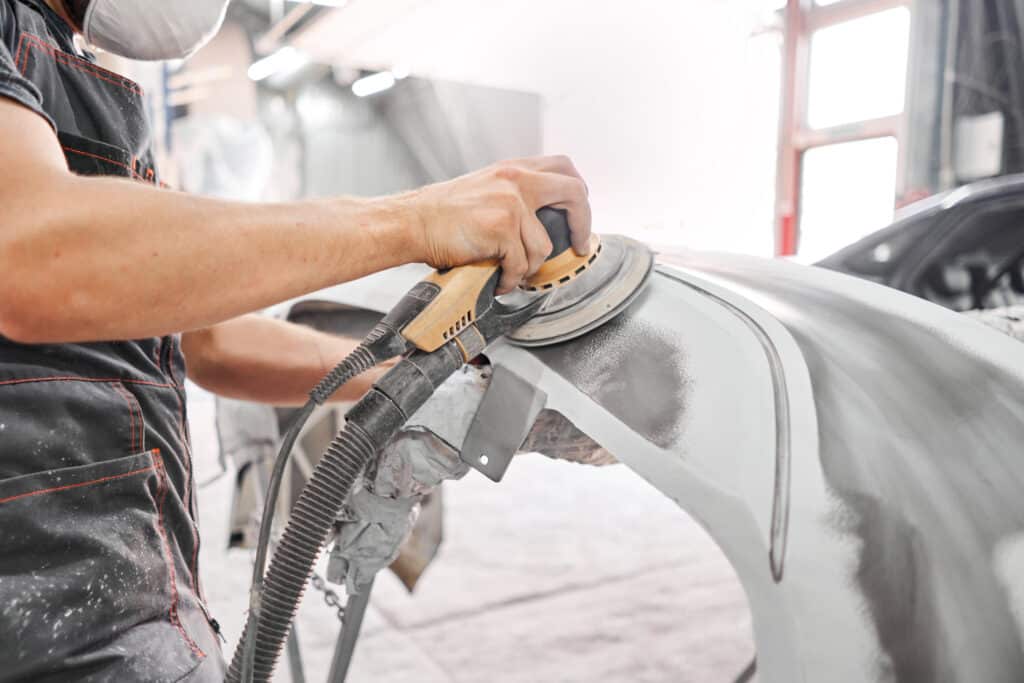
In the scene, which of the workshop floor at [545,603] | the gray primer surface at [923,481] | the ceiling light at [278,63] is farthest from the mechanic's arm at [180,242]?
the ceiling light at [278,63]

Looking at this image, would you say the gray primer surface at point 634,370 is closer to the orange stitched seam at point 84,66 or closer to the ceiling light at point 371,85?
the orange stitched seam at point 84,66

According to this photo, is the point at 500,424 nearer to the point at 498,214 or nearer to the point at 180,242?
the point at 498,214

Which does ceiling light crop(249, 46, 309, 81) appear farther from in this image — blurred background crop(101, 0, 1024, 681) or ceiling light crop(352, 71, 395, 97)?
blurred background crop(101, 0, 1024, 681)

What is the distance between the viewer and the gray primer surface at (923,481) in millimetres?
445

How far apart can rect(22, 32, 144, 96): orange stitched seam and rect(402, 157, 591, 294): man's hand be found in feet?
1.12

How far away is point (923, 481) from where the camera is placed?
1.56 ft

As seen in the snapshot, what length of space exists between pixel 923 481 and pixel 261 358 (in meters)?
0.70

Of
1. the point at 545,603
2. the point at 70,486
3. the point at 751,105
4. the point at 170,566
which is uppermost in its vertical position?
the point at 751,105

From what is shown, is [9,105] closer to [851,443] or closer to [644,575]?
[851,443]

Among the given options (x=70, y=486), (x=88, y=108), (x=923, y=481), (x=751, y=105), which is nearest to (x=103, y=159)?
(x=88, y=108)

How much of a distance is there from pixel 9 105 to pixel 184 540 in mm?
407

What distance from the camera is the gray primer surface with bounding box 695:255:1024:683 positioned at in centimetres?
44

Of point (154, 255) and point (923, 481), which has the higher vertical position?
point (154, 255)

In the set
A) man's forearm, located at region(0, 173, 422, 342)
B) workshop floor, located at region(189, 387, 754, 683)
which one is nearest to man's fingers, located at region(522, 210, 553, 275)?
man's forearm, located at region(0, 173, 422, 342)
